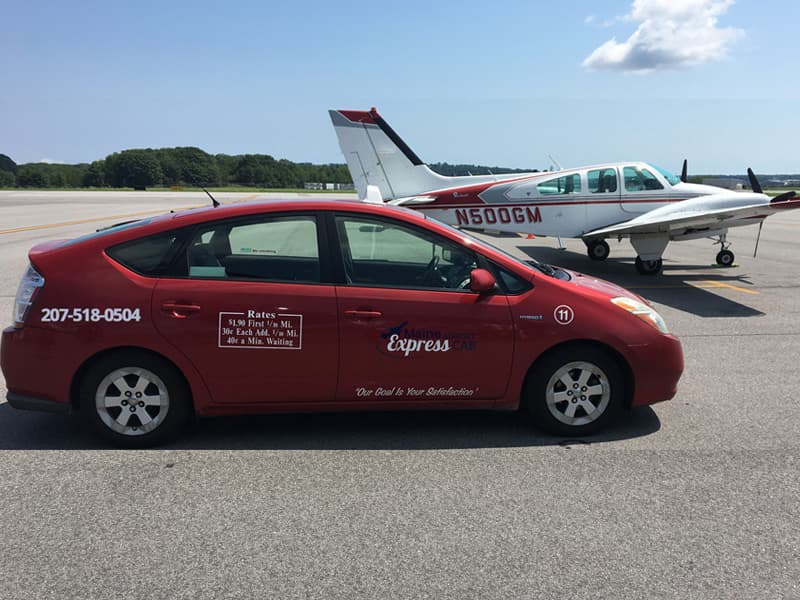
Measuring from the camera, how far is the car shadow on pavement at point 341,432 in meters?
4.28

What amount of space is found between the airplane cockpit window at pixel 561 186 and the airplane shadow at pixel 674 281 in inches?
67.2

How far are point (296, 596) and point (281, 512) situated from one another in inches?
28.6

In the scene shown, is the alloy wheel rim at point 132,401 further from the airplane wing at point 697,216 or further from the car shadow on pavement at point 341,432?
the airplane wing at point 697,216

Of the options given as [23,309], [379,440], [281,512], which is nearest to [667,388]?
[379,440]

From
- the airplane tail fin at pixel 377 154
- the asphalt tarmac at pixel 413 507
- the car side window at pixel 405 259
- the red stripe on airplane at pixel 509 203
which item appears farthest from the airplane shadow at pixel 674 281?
the car side window at pixel 405 259

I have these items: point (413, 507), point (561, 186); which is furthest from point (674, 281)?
point (413, 507)

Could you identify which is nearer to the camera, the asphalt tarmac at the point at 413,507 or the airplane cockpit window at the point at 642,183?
the asphalt tarmac at the point at 413,507

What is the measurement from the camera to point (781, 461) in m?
4.07

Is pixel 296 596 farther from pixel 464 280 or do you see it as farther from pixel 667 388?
pixel 667 388

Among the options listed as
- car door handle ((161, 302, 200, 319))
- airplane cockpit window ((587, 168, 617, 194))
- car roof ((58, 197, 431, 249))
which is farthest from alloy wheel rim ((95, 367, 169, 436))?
airplane cockpit window ((587, 168, 617, 194))

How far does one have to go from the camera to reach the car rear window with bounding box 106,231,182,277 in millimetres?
4156

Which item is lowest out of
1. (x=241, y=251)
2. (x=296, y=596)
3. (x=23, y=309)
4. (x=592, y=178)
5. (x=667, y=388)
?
(x=296, y=596)

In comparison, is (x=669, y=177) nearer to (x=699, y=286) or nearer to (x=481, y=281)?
(x=699, y=286)

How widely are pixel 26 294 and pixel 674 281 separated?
1101 centimetres
